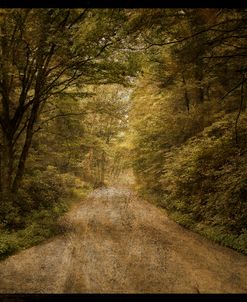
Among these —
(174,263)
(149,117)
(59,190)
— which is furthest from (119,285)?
(149,117)

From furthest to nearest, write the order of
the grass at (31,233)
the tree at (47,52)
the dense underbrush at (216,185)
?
the dense underbrush at (216,185) < the tree at (47,52) < the grass at (31,233)

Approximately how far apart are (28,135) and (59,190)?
6.13 m

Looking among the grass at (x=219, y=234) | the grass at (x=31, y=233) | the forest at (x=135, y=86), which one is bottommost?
the grass at (x=219, y=234)

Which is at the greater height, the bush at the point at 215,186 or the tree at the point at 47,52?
the tree at the point at 47,52

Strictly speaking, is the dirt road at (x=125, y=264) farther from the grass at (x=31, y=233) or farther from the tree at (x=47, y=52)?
the tree at (x=47, y=52)

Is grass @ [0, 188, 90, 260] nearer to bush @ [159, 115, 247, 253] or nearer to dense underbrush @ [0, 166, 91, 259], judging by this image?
dense underbrush @ [0, 166, 91, 259]

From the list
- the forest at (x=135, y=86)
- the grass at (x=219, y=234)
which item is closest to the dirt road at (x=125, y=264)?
the grass at (x=219, y=234)

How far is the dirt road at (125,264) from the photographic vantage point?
749 cm

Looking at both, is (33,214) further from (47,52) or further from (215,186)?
(215,186)

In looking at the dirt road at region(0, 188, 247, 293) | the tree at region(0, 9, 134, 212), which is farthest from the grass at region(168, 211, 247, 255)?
the tree at region(0, 9, 134, 212)

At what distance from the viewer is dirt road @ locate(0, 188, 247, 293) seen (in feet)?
24.6

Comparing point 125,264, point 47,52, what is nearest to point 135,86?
point 47,52

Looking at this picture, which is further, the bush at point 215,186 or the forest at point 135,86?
the bush at point 215,186

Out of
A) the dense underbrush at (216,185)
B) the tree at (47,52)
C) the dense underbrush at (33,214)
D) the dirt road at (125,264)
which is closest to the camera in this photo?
the dirt road at (125,264)
